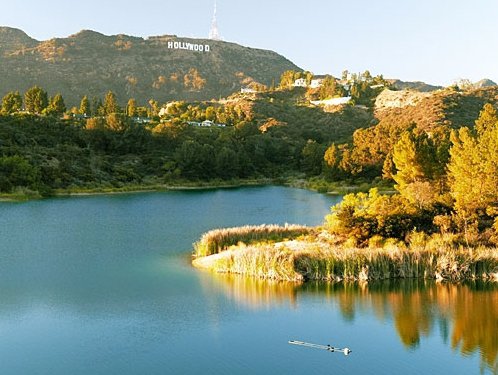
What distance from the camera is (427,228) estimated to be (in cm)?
3572

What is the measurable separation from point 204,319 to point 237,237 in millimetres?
13011

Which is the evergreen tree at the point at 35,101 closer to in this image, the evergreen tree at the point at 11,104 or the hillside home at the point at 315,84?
the evergreen tree at the point at 11,104

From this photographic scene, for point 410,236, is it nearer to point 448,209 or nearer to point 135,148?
point 448,209

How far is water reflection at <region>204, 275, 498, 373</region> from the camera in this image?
23.0m

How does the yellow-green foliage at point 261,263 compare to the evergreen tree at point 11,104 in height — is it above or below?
below

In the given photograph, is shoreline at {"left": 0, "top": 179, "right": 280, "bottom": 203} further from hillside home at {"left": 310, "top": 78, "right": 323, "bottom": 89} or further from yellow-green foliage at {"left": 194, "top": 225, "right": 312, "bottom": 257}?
hillside home at {"left": 310, "top": 78, "right": 323, "bottom": 89}

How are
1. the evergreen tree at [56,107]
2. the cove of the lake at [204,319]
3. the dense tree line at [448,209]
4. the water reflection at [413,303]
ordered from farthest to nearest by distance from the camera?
1. the evergreen tree at [56,107]
2. the dense tree line at [448,209]
3. the water reflection at [413,303]
4. the cove of the lake at [204,319]

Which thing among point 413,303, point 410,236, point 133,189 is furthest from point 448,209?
point 133,189

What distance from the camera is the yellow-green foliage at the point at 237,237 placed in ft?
122

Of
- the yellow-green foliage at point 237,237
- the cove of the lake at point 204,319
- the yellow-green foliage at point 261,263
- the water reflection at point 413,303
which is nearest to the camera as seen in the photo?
the cove of the lake at point 204,319

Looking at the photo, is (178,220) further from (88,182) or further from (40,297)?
(88,182)

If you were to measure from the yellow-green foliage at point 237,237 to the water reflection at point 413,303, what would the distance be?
5.05 metres

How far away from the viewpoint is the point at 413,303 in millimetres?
26906

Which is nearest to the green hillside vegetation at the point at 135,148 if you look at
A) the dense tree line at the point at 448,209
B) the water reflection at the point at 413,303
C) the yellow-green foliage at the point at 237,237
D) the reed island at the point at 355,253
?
the yellow-green foliage at the point at 237,237
